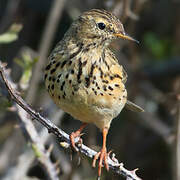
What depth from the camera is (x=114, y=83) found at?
3984 mm

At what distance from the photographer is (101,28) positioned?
12.8 feet

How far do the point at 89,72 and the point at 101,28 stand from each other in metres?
0.38

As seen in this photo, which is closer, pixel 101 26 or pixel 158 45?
pixel 101 26

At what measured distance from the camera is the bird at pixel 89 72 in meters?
3.77

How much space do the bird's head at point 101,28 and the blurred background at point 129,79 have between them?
76.0 inches

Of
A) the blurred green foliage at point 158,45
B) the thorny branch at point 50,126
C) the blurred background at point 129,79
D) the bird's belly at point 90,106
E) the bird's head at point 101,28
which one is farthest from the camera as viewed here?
the blurred green foliage at point 158,45

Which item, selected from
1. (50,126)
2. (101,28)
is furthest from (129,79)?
(50,126)

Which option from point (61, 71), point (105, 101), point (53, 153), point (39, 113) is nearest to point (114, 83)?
point (105, 101)

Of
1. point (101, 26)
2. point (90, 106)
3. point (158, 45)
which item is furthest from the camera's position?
point (158, 45)

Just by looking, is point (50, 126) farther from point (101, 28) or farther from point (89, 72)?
point (101, 28)

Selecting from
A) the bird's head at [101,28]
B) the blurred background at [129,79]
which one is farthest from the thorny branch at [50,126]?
the blurred background at [129,79]

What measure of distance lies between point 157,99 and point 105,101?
2.72 meters

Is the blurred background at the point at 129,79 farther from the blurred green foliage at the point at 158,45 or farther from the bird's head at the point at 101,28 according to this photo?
the bird's head at the point at 101,28

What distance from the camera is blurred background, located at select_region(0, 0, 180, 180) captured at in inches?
243
